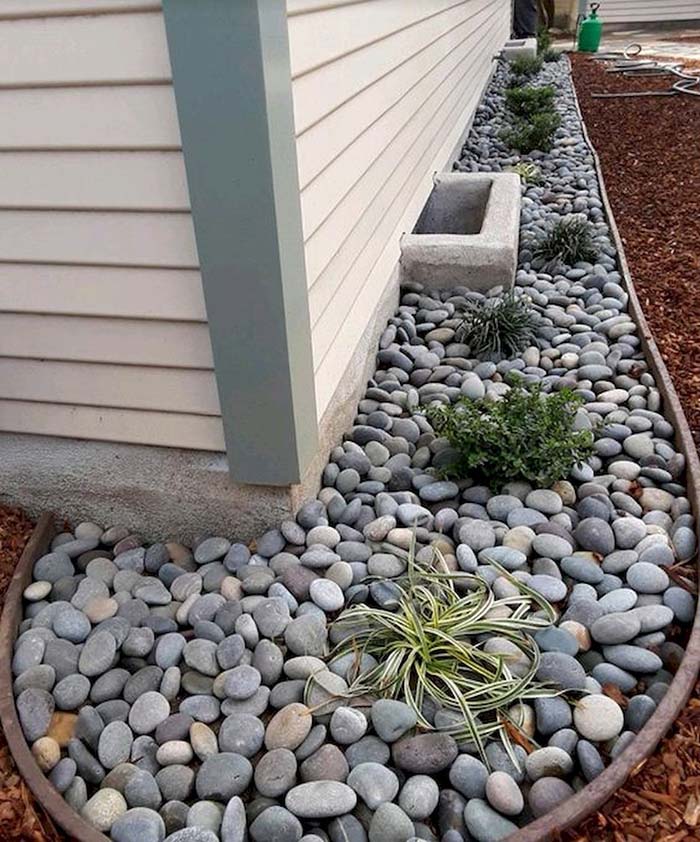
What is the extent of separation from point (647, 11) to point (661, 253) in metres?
15.4

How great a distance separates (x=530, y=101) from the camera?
6.74 meters

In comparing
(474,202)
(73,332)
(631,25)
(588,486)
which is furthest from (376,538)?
(631,25)

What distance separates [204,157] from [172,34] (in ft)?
0.79

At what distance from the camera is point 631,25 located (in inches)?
652

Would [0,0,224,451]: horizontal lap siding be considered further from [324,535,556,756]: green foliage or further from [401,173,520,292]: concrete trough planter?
[401,173,520,292]: concrete trough planter

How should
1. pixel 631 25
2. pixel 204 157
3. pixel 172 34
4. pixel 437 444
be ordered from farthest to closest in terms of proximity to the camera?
pixel 631 25 < pixel 437 444 < pixel 204 157 < pixel 172 34

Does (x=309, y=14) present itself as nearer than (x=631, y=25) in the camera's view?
Yes

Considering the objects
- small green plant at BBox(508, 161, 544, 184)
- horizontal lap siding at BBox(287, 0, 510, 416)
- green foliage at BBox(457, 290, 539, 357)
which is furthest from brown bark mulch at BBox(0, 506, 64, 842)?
small green plant at BBox(508, 161, 544, 184)

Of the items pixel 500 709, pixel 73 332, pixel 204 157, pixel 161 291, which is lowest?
pixel 500 709

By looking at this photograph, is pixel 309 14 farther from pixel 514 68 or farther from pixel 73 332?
pixel 514 68

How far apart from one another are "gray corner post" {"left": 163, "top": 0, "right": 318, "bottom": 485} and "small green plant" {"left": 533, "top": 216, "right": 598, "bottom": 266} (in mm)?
2319

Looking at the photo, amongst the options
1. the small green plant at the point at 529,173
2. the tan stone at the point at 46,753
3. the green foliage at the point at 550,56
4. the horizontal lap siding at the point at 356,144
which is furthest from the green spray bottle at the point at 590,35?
the tan stone at the point at 46,753

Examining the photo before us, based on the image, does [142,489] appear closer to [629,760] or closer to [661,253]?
[629,760]

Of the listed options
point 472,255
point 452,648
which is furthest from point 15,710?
point 472,255
